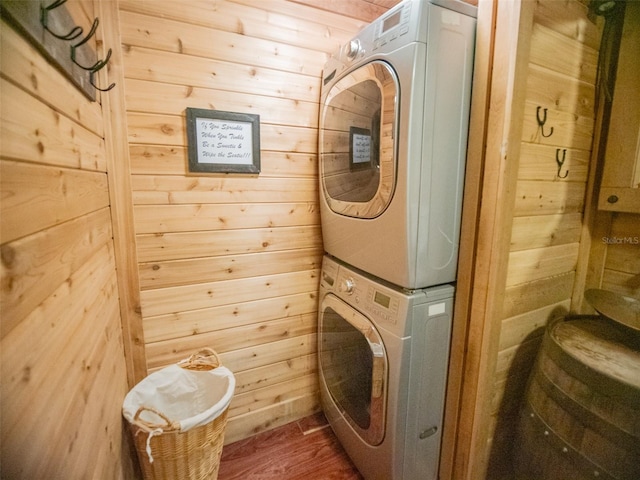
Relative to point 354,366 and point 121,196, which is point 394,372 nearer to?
point 354,366

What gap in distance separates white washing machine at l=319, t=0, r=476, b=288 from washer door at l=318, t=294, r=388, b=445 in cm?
24

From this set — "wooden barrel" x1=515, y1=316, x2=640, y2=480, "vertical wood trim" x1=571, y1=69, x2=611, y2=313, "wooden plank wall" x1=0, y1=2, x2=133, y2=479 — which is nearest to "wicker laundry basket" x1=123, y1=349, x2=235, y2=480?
"wooden plank wall" x1=0, y1=2, x2=133, y2=479

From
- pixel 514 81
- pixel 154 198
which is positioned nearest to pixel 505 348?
pixel 514 81

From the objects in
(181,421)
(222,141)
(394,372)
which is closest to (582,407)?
(394,372)

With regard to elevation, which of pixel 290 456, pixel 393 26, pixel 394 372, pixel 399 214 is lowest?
pixel 290 456

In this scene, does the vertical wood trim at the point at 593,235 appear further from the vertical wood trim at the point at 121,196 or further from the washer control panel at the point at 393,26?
the vertical wood trim at the point at 121,196

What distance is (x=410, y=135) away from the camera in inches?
33.7

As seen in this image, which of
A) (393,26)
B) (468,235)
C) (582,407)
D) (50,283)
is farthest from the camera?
(468,235)

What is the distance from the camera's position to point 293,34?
4.22 feet

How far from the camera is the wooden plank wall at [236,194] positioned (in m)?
1.12

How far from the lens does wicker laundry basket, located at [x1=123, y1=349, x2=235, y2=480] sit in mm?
934

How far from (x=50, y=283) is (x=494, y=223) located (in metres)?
1.11

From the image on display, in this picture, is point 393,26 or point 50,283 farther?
point 393,26

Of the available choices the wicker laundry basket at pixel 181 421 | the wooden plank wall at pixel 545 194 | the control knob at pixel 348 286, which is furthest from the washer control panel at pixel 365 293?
the wicker laundry basket at pixel 181 421
